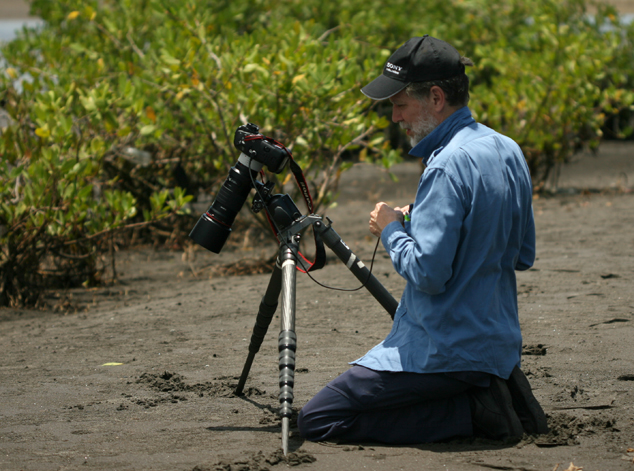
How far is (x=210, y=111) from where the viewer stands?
21.6 ft

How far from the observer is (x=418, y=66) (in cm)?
263

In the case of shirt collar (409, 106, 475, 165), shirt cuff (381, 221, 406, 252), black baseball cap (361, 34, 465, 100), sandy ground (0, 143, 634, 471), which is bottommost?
sandy ground (0, 143, 634, 471)

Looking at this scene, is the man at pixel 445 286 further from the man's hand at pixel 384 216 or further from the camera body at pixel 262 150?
the camera body at pixel 262 150

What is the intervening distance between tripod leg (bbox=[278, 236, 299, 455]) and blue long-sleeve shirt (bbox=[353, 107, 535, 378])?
1.02 ft

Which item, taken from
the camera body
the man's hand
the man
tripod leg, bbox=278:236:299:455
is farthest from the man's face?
tripod leg, bbox=278:236:299:455

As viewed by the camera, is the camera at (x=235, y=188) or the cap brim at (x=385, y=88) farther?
the camera at (x=235, y=188)

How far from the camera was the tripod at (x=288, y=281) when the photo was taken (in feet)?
8.96

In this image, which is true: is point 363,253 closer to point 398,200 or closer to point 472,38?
point 398,200

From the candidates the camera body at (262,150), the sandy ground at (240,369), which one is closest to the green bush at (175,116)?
the sandy ground at (240,369)

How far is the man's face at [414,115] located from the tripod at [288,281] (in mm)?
513

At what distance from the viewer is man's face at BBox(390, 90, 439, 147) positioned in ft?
8.93

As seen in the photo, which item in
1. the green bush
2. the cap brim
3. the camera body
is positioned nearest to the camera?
the cap brim

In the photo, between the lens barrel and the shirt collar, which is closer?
the shirt collar

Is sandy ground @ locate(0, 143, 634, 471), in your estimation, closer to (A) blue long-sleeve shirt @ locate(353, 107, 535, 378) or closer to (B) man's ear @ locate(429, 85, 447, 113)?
(A) blue long-sleeve shirt @ locate(353, 107, 535, 378)
